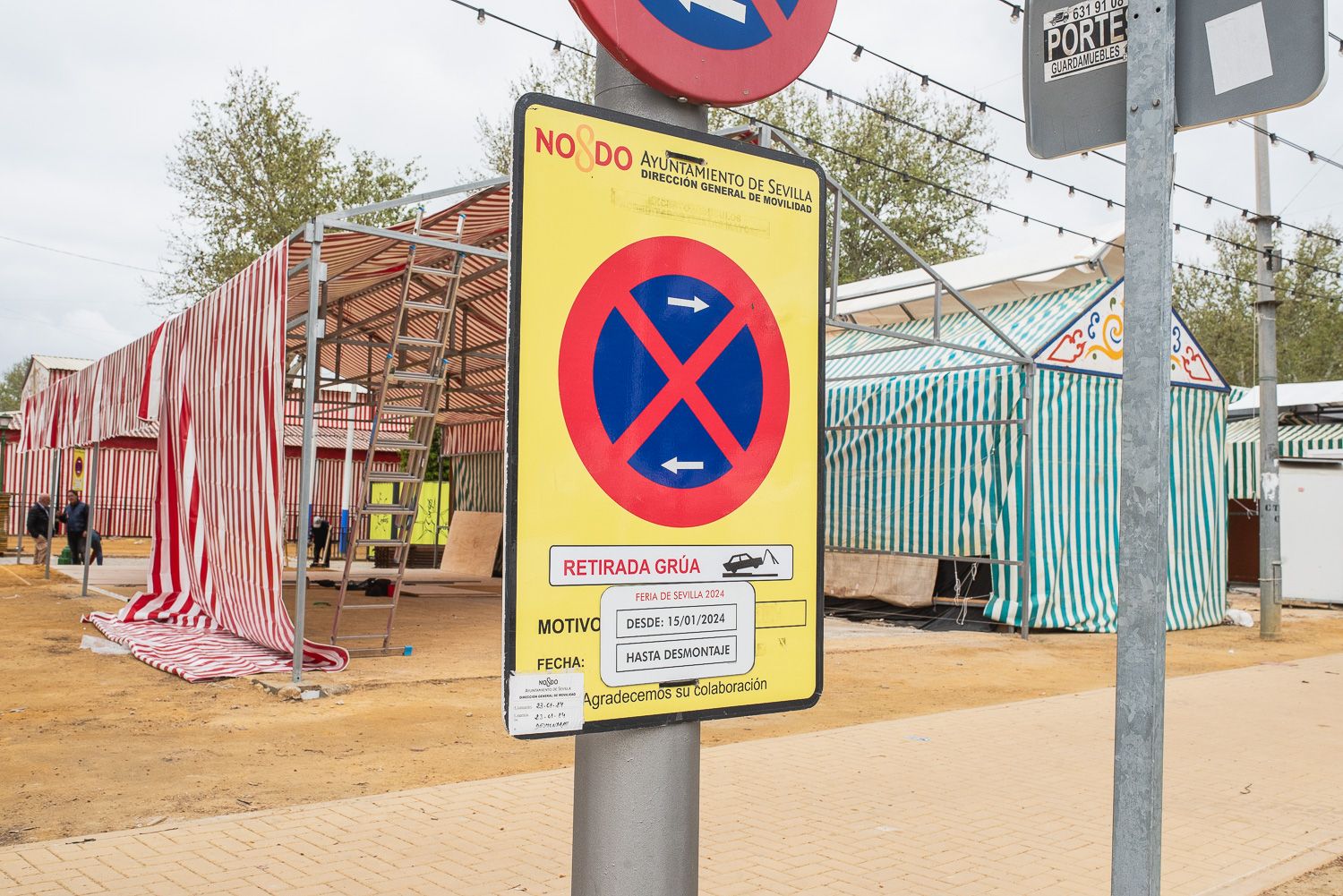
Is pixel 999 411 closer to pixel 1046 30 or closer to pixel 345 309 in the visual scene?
pixel 345 309

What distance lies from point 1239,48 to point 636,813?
78.2 inches

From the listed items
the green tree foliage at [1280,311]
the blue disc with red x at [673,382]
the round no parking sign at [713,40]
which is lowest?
the blue disc with red x at [673,382]

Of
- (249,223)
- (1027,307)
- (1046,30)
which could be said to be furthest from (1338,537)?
(249,223)

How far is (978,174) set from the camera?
36.2 metres

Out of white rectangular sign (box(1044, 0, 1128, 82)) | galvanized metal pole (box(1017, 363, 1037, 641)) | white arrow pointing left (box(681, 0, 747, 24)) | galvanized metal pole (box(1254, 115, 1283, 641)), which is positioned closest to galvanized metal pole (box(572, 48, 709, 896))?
white arrow pointing left (box(681, 0, 747, 24))

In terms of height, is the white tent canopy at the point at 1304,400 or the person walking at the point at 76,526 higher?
the white tent canopy at the point at 1304,400

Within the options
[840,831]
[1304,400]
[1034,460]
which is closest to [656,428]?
[840,831]

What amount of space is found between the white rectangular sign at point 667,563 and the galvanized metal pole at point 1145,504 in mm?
738

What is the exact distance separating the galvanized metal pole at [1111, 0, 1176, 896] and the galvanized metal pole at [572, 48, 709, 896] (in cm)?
90

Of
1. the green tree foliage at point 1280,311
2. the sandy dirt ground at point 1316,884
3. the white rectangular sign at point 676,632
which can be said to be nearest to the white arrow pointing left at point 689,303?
the white rectangular sign at point 676,632

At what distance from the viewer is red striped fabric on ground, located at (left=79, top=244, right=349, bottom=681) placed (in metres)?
9.41

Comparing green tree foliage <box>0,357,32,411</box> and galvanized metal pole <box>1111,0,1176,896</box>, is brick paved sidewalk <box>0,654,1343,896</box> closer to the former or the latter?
galvanized metal pole <box>1111,0,1176,896</box>

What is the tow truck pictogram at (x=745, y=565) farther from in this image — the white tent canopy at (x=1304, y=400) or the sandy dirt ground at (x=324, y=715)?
the white tent canopy at (x=1304, y=400)

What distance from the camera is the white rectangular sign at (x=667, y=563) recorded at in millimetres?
1849
